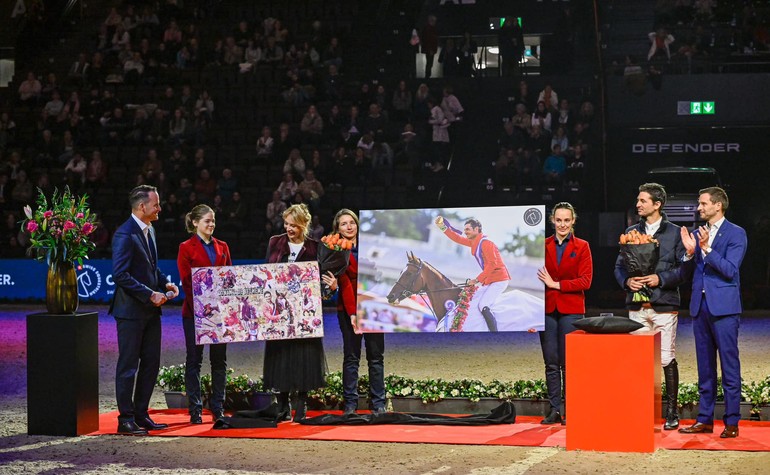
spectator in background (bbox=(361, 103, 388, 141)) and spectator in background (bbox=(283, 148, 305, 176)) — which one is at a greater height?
spectator in background (bbox=(361, 103, 388, 141))

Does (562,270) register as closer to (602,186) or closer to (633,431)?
(633,431)

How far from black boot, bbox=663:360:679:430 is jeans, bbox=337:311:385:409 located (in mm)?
2583

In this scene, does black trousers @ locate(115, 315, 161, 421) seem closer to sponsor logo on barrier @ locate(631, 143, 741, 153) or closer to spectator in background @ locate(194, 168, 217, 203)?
spectator in background @ locate(194, 168, 217, 203)

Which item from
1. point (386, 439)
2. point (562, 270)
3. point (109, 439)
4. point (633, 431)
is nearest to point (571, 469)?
point (633, 431)

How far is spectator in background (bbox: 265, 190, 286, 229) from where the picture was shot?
2219 centimetres

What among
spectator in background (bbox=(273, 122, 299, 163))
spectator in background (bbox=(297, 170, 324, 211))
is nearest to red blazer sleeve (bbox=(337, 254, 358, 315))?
spectator in background (bbox=(297, 170, 324, 211))

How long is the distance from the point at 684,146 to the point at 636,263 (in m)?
14.5

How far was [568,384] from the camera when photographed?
8445 mm

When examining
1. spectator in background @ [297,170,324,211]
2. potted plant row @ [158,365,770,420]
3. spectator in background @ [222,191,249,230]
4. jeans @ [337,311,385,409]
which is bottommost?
potted plant row @ [158,365,770,420]

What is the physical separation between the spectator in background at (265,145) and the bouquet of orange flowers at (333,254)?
Answer: 14447mm

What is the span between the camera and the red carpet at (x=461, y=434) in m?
8.66

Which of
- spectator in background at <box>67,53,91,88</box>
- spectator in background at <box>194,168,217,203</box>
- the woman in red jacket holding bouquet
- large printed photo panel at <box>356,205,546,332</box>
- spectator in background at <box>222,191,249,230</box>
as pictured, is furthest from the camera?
spectator in background at <box>67,53,91,88</box>

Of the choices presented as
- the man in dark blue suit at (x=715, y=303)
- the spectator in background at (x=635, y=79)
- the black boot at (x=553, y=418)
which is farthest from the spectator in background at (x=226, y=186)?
the man in dark blue suit at (x=715, y=303)

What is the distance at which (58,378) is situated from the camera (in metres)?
9.40
